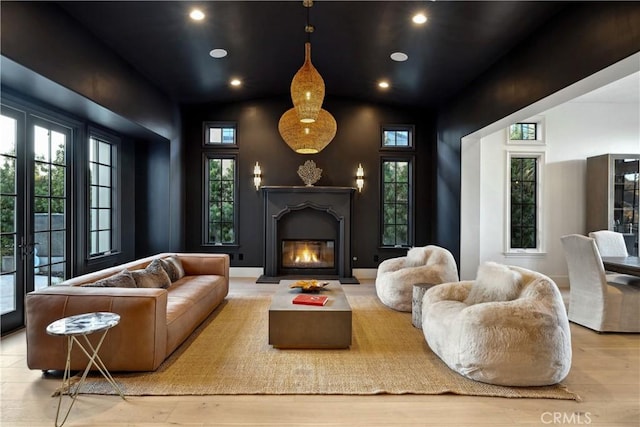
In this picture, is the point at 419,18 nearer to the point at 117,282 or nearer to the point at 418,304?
the point at 418,304

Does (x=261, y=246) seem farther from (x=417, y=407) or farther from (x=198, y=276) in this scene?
(x=417, y=407)

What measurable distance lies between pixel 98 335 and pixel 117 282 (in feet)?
1.89

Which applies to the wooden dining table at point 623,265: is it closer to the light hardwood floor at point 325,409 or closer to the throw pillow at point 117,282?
the light hardwood floor at point 325,409

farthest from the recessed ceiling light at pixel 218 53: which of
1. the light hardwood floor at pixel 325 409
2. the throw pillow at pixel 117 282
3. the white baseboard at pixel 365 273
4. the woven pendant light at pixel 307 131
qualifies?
the white baseboard at pixel 365 273

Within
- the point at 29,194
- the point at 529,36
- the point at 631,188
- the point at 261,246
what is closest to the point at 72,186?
the point at 29,194

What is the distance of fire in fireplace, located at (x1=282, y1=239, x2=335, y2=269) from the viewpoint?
7.34 m

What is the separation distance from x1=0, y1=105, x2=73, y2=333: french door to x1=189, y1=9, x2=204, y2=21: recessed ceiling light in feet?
7.09

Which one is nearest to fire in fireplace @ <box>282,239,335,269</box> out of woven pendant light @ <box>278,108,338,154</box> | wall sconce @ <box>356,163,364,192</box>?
wall sconce @ <box>356,163,364,192</box>

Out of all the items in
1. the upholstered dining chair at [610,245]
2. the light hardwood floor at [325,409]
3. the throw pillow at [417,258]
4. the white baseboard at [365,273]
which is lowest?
the light hardwood floor at [325,409]

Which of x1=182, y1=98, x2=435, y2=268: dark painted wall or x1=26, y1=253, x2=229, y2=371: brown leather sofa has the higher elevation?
x1=182, y1=98, x2=435, y2=268: dark painted wall

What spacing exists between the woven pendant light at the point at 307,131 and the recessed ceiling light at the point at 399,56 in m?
1.55

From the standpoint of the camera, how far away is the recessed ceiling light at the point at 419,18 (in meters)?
3.91

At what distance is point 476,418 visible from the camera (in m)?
2.39

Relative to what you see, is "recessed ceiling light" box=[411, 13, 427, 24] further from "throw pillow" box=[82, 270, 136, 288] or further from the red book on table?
"throw pillow" box=[82, 270, 136, 288]
